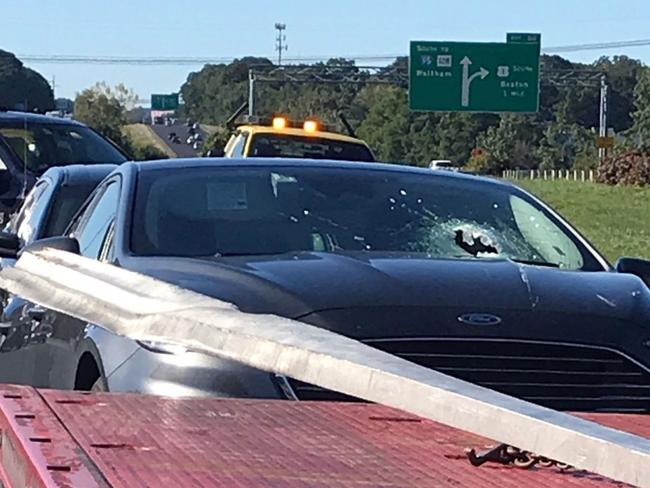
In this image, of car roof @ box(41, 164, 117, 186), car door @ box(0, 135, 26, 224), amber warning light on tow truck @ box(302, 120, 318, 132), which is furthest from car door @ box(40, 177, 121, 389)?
amber warning light on tow truck @ box(302, 120, 318, 132)

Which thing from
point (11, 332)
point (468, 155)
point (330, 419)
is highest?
point (330, 419)

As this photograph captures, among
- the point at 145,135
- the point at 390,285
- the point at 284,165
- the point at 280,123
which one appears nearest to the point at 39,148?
the point at 280,123

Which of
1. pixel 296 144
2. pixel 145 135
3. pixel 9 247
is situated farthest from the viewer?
pixel 145 135

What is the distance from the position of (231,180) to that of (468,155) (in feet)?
251

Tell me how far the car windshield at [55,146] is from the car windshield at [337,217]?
9086mm

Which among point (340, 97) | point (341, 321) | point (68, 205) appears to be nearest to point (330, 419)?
point (341, 321)

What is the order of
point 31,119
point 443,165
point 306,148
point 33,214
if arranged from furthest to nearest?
point 443,165, point 306,148, point 31,119, point 33,214

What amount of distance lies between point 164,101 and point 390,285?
297ft

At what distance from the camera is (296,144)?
1945 cm

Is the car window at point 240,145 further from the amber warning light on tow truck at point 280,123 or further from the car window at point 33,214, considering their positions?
the car window at point 33,214

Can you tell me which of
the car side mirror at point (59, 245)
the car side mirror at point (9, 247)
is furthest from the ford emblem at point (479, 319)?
the car side mirror at point (9, 247)

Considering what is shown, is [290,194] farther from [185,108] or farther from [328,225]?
[185,108]

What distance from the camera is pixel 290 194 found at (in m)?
6.52

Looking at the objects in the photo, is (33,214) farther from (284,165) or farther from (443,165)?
(443,165)
